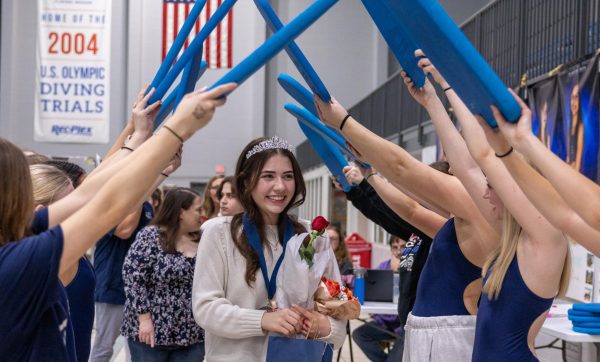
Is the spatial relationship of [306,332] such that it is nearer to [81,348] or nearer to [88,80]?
[81,348]

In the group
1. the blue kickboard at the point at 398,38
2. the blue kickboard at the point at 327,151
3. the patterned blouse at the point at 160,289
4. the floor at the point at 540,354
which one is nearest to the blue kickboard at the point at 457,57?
the blue kickboard at the point at 398,38

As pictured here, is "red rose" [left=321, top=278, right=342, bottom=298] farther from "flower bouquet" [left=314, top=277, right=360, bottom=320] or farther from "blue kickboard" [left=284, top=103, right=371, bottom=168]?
"blue kickboard" [left=284, top=103, right=371, bottom=168]

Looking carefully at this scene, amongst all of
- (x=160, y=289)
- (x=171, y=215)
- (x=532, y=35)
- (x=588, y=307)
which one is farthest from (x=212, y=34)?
(x=588, y=307)

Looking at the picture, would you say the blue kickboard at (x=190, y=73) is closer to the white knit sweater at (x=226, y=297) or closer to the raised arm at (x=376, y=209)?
the white knit sweater at (x=226, y=297)

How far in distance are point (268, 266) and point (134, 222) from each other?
8.73 feet

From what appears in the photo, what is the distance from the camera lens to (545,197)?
196 centimetres

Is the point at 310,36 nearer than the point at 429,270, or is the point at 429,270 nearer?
the point at 429,270

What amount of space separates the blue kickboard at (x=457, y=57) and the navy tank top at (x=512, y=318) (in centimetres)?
61

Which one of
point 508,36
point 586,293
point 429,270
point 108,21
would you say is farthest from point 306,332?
point 108,21

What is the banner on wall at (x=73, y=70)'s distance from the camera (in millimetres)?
16531

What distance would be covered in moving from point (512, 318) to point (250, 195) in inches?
47.5

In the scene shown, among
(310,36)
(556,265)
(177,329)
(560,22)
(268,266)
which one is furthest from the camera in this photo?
(310,36)

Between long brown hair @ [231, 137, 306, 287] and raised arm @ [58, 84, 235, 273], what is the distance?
3.80ft

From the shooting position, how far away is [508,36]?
937 centimetres
